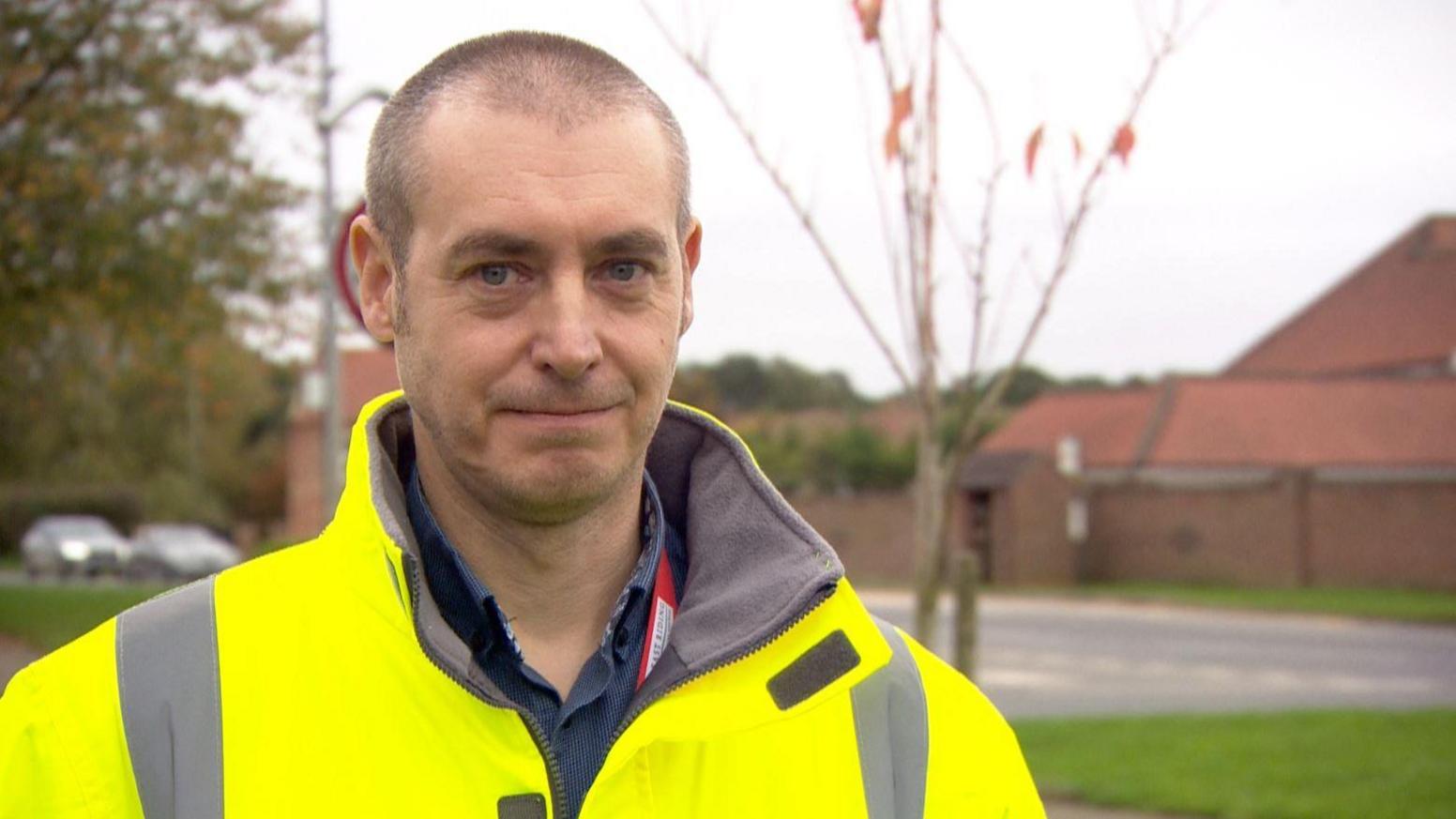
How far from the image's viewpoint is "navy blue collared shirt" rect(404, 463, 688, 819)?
1.93 metres

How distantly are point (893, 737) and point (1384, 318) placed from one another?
166 feet

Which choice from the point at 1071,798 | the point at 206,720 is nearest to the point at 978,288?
the point at 206,720

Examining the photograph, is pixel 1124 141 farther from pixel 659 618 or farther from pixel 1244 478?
pixel 1244 478

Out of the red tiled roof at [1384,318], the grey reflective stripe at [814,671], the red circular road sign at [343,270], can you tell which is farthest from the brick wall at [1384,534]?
the grey reflective stripe at [814,671]

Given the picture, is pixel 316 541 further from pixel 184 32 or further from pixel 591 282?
pixel 184 32

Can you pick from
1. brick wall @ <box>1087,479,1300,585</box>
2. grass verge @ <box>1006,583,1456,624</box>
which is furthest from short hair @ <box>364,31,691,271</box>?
brick wall @ <box>1087,479,1300,585</box>

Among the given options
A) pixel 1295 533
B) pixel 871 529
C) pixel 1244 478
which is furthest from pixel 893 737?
pixel 871 529

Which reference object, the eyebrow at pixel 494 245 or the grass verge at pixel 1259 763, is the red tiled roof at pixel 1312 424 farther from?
the eyebrow at pixel 494 245

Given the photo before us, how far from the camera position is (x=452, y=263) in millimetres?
1936

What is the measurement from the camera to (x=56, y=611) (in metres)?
22.6

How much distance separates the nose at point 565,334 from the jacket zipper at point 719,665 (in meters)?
0.37

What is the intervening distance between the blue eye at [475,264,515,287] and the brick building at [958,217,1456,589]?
35360 mm

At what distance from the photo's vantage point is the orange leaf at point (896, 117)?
4.61m

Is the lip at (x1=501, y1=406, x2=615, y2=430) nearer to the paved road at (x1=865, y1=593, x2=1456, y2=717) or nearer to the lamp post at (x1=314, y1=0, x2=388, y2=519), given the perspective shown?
the lamp post at (x1=314, y1=0, x2=388, y2=519)
